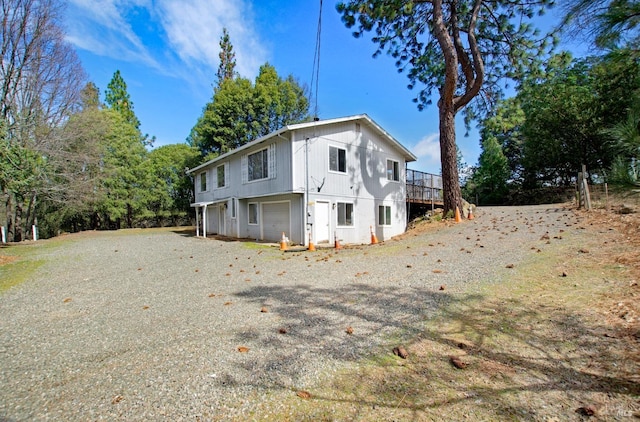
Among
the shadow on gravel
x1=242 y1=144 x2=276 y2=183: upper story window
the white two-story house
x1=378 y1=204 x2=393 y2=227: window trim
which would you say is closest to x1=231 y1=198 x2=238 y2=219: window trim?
the white two-story house

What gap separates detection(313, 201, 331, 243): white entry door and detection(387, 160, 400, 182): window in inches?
226

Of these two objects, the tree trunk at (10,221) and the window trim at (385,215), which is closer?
the window trim at (385,215)

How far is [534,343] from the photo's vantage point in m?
3.06

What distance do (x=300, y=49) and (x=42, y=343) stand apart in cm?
951

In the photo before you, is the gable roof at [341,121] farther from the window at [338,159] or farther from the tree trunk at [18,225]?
the tree trunk at [18,225]

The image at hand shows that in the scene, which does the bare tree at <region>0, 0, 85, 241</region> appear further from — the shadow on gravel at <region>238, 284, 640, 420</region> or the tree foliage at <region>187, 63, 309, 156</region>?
the shadow on gravel at <region>238, 284, 640, 420</region>

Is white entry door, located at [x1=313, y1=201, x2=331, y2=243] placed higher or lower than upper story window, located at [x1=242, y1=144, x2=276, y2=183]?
lower

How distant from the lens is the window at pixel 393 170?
60.5 feet

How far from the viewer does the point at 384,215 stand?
58.6ft

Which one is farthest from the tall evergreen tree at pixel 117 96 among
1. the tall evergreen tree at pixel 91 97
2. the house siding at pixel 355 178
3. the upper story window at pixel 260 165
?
the house siding at pixel 355 178

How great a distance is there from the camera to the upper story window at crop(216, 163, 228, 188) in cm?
1889

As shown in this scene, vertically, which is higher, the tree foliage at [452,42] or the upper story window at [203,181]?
the tree foliage at [452,42]

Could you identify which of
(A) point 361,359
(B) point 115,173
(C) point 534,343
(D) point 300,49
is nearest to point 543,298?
(C) point 534,343

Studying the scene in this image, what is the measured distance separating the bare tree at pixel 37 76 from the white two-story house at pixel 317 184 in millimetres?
8778
